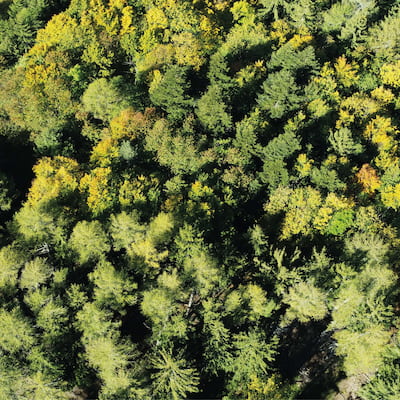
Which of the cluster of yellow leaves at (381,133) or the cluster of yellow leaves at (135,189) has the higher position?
the cluster of yellow leaves at (135,189)

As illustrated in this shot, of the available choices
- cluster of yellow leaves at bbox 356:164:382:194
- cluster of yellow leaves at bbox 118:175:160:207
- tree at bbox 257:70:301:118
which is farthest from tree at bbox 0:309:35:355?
cluster of yellow leaves at bbox 356:164:382:194

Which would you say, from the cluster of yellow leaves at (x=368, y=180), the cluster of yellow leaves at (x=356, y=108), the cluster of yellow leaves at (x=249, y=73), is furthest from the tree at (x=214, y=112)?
the cluster of yellow leaves at (x=368, y=180)

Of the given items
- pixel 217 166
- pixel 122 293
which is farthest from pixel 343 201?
pixel 122 293

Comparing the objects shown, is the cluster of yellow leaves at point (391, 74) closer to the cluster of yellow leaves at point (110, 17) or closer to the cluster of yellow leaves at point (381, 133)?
the cluster of yellow leaves at point (381, 133)

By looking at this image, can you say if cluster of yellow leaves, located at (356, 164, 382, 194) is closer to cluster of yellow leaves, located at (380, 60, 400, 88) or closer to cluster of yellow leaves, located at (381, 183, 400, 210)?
cluster of yellow leaves, located at (381, 183, 400, 210)

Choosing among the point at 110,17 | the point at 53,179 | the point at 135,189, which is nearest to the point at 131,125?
the point at 135,189

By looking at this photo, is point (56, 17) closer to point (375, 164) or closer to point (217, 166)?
point (217, 166)
